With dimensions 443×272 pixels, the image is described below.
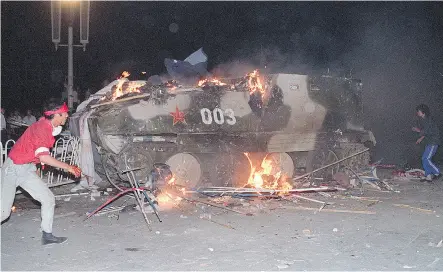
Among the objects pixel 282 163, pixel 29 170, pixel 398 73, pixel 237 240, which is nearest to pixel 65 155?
pixel 29 170

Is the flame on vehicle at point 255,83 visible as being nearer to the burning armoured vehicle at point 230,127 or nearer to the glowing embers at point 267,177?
the burning armoured vehicle at point 230,127

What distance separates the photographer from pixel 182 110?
895 cm

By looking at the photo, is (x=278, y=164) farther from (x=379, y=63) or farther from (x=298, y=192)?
(x=379, y=63)

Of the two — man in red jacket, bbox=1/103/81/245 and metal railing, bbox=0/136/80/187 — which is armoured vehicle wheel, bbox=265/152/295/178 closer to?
metal railing, bbox=0/136/80/187

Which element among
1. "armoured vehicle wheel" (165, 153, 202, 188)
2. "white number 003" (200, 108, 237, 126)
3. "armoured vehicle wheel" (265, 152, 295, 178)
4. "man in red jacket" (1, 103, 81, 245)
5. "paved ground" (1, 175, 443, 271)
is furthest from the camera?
"armoured vehicle wheel" (265, 152, 295, 178)

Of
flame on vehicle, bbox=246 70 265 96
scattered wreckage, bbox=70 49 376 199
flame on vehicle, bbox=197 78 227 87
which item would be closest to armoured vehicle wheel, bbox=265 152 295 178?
scattered wreckage, bbox=70 49 376 199

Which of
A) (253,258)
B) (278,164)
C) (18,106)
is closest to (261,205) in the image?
(278,164)

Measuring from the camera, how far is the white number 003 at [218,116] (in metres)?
9.16

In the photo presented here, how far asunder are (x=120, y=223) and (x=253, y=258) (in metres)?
2.51

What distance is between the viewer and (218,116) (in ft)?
30.5

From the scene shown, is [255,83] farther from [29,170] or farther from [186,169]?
[29,170]

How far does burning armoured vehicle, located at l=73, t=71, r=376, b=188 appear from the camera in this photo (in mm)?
8531

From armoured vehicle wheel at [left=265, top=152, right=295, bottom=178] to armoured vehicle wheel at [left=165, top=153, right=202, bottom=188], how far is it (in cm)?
169

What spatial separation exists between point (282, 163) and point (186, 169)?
2.39 m
